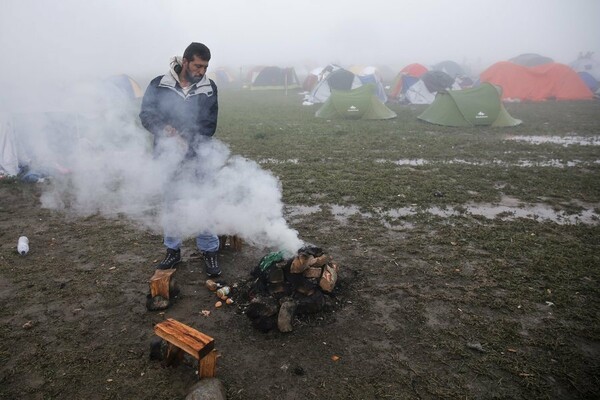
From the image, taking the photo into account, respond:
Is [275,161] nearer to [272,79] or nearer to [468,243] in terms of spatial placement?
[468,243]

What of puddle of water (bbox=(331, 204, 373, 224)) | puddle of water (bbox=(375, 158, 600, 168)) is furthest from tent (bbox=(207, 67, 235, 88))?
puddle of water (bbox=(331, 204, 373, 224))

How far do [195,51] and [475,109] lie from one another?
1400 cm

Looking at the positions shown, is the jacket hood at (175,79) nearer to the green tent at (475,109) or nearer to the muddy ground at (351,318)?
the muddy ground at (351,318)

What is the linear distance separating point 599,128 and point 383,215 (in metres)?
13.4

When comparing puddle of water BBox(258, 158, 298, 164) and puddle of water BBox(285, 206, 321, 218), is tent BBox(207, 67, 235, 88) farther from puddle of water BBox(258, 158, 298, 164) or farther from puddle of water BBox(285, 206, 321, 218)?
puddle of water BBox(285, 206, 321, 218)

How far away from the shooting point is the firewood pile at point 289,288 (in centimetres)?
350

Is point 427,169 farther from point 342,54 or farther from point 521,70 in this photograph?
point 342,54

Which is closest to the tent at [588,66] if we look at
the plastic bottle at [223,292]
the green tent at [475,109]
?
the green tent at [475,109]

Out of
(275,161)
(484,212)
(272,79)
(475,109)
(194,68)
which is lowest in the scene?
(484,212)

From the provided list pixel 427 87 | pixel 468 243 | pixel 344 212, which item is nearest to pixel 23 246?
pixel 344 212

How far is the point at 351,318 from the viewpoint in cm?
367

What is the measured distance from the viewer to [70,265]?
4629mm

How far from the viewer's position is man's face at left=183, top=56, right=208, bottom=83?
4016 millimetres

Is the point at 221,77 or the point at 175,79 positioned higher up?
the point at 221,77
